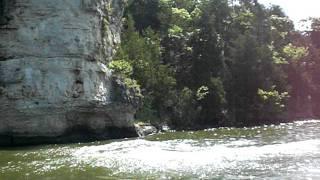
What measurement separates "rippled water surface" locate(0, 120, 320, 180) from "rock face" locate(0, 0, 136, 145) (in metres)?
3.40

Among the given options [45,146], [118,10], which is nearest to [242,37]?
[118,10]

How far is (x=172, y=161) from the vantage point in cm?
2212

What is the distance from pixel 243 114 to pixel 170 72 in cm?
906

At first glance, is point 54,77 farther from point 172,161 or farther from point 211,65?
point 211,65

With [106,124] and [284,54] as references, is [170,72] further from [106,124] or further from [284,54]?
[284,54]

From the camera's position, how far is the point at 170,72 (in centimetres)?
5028

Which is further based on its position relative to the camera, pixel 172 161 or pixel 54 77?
pixel 54 77

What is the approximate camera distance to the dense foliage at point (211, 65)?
4725 centimetres

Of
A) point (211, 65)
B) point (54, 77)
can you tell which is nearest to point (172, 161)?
point (54, 77)

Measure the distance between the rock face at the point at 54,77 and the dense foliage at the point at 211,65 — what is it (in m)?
5.13

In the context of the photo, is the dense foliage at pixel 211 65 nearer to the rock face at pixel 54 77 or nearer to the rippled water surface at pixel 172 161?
the rock face at pixel 54 77

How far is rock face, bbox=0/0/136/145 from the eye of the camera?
33.2 m

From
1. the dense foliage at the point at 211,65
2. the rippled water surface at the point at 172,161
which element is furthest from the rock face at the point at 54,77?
the dense foliage at the point at 211,65

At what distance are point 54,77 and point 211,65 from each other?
2396 cm
